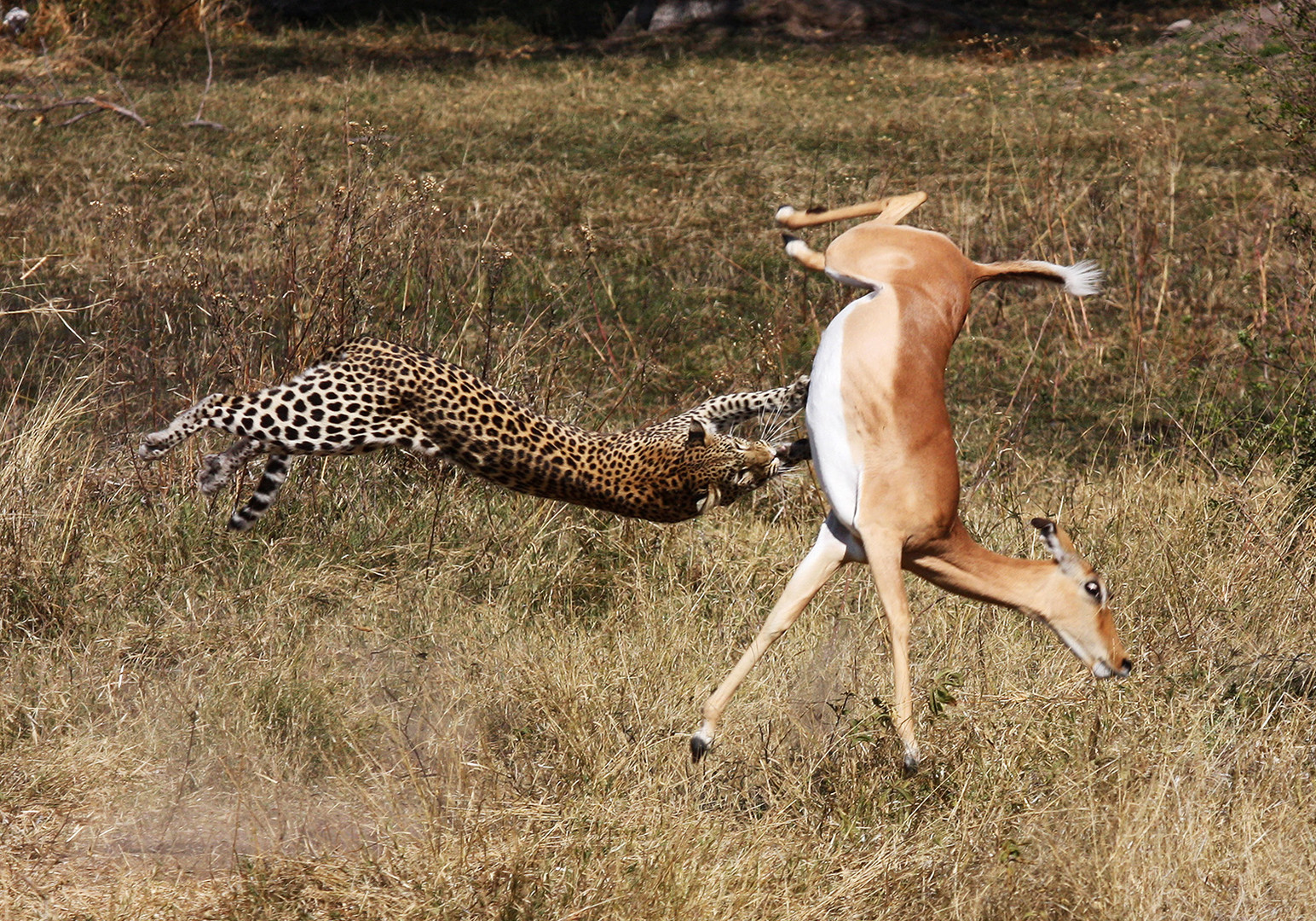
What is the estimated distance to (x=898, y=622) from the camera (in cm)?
472

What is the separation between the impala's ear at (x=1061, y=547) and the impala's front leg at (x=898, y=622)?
1.84ft

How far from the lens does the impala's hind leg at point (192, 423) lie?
563 centimetres

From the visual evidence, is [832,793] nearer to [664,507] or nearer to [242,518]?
[664,507]

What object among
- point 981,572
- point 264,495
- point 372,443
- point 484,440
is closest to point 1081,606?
point 981,572

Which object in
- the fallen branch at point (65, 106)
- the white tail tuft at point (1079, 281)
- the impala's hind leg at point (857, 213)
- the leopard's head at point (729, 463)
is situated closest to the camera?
the white tail tuft at point (1079, 281)

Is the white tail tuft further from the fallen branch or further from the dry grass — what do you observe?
the fallen branch

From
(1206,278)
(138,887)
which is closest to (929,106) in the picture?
(1206,278)

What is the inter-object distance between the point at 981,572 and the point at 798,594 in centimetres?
60

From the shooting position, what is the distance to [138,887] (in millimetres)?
4590

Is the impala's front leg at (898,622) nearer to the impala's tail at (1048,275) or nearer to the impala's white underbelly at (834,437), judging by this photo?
the impala's white underbelly at (834,437)

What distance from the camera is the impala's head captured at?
496 centimetres

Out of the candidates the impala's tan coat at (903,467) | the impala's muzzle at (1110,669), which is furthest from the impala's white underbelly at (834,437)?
the impala's muzzle at (1110,669)

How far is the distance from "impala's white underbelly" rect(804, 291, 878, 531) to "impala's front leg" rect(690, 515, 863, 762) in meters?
0.16

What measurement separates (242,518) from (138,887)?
1.82 metres
